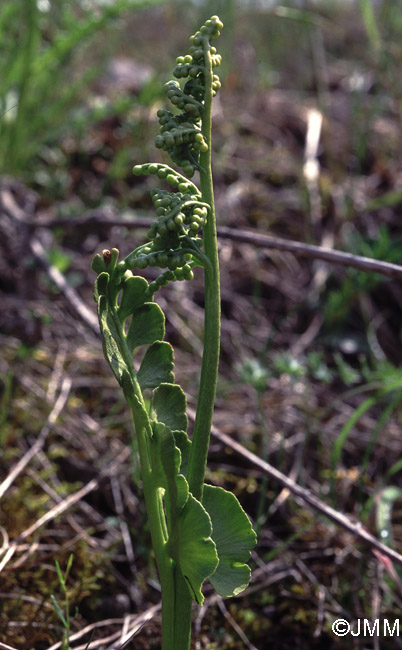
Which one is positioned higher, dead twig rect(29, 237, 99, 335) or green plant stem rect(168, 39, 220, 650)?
dead twig rect(29, 237, 99, 335)

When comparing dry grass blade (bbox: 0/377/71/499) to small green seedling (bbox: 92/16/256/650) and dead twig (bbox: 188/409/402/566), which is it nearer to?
dead twig (bbox: 188/409/402/566)

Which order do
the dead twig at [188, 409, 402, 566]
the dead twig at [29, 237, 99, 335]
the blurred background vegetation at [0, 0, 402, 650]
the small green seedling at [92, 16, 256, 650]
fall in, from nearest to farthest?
1. the small green seedling at [92, 16, 256, 650]
2. the dead twig at [188, 409, 402, 566]
3. the blurred background vegetation at [0, 0, 402, 650]
4. the dead twig at [29, 237, 99, 335]

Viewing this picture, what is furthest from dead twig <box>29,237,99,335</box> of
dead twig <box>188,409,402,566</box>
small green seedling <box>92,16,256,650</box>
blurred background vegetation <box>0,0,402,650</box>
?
small green seedling <box>92,16,256,650</box>

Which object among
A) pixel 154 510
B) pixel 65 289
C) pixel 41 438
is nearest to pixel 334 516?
pixel 154 510

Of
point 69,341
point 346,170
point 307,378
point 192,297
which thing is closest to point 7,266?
point 69,341
